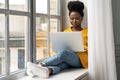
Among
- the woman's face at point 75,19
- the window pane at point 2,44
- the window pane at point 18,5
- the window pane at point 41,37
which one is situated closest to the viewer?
the window pane at point 2,44

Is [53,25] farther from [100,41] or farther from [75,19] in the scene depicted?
[100,41]

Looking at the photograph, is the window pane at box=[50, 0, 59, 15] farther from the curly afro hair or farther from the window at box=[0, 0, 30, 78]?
the window at box=[0, 0, 30, 78]

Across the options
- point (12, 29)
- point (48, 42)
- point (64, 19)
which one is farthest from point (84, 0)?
point (12, 29)

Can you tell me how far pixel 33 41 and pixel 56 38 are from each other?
0.24m

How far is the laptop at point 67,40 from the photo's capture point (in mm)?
2258

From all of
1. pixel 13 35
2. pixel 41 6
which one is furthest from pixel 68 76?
pixel 41 6

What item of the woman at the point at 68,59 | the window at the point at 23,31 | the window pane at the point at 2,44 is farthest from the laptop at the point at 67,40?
the window pane at the point at 2,44

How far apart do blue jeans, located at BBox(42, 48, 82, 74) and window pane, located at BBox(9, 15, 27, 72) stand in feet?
0.69

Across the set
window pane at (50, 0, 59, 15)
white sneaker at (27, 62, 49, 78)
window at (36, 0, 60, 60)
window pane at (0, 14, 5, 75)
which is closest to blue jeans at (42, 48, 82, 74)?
white sneaker at (27, 62, 49, 78)

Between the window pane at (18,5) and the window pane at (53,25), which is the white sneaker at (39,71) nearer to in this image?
the window pane at (18,5)

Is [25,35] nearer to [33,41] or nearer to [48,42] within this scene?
[33,41]

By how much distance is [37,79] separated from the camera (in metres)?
1.83

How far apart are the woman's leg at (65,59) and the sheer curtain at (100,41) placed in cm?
17

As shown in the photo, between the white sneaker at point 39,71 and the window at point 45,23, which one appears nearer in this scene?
the white sneaker at point 39,71
